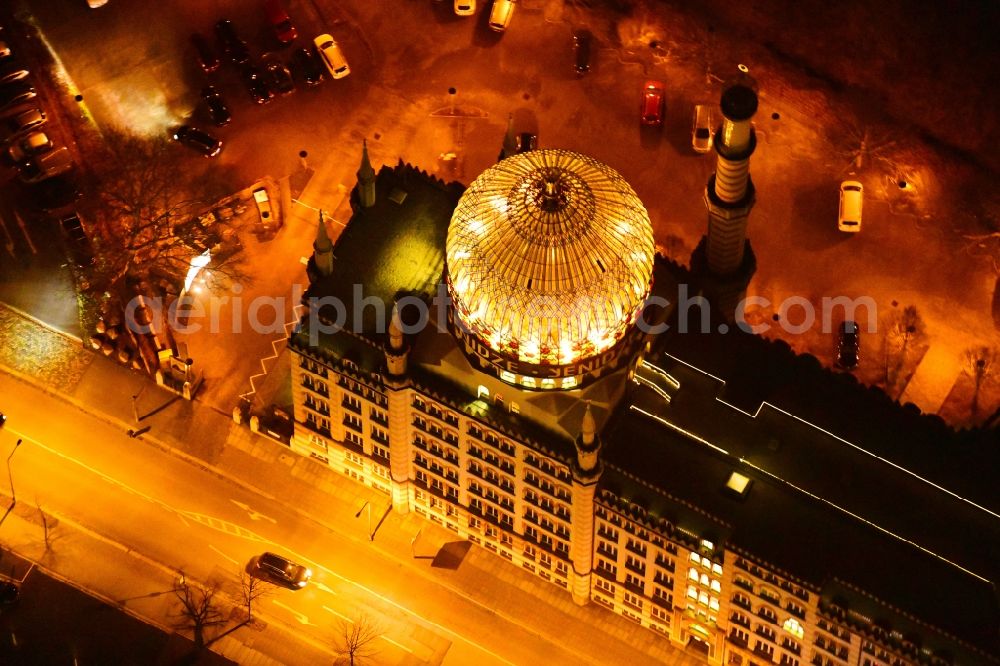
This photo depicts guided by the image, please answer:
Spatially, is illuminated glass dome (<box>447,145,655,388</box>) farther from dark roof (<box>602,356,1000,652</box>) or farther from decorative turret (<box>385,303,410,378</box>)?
dark roof (<box>602,356,1000,652</box>)

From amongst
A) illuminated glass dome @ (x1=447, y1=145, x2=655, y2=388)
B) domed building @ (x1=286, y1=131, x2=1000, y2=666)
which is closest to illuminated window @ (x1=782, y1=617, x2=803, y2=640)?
domed building @ (x1=286, y1=131, x2=1000, y2=666)

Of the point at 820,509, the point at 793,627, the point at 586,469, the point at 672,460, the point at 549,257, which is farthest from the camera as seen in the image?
the point at 672,460

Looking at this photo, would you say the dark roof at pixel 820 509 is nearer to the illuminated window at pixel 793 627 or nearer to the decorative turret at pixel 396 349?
the illuminated window at pixel 793 627

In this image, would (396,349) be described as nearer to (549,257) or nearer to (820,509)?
(549,257)

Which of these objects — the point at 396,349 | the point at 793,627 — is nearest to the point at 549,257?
the point at 396,349

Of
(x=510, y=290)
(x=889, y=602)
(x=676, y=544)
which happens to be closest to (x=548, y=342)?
(x=510, y=290)

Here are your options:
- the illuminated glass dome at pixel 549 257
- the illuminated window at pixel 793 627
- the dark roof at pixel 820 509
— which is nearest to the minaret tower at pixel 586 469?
the dark roof at pixel 820 509
